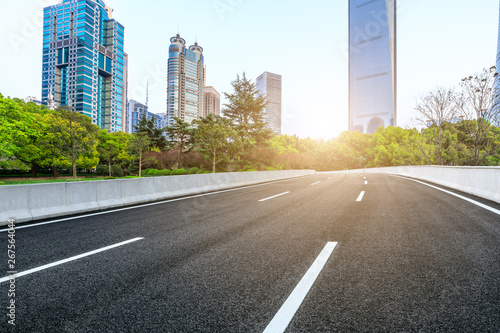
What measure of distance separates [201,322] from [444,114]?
131 ft

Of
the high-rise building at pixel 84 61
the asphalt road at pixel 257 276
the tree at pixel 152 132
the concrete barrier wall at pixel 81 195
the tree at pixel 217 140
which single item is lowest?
the asphalt road at pixel 257 276

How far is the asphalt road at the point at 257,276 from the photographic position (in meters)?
2.15

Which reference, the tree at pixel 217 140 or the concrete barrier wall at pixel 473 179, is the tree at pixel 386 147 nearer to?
the tree at pixel 217 140

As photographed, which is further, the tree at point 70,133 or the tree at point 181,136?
the tree at point 181,136

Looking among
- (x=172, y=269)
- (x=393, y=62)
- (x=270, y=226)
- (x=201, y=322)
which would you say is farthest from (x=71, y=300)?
(x=393, y=62)

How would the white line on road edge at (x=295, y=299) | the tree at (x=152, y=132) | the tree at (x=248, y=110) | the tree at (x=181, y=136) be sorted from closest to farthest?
the white line on road edge at (x=295, y=299) < the tree at (x=248, y=110) < the tree at (x=181, y=136) < the tree at (x=152, y=132)

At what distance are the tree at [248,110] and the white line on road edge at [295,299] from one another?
3910 centimetres

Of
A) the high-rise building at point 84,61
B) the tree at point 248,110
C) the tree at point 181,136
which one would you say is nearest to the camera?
the tree at point 248,110

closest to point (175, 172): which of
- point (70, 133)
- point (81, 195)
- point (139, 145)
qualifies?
point (139, 145)

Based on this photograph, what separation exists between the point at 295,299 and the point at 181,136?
49.3 m

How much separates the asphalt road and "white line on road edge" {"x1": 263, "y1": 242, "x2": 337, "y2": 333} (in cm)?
3

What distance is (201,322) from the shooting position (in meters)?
2.13

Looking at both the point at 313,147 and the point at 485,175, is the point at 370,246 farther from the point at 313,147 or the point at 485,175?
the point at 313,147

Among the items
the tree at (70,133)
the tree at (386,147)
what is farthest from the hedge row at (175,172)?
the tree at (386,147)
